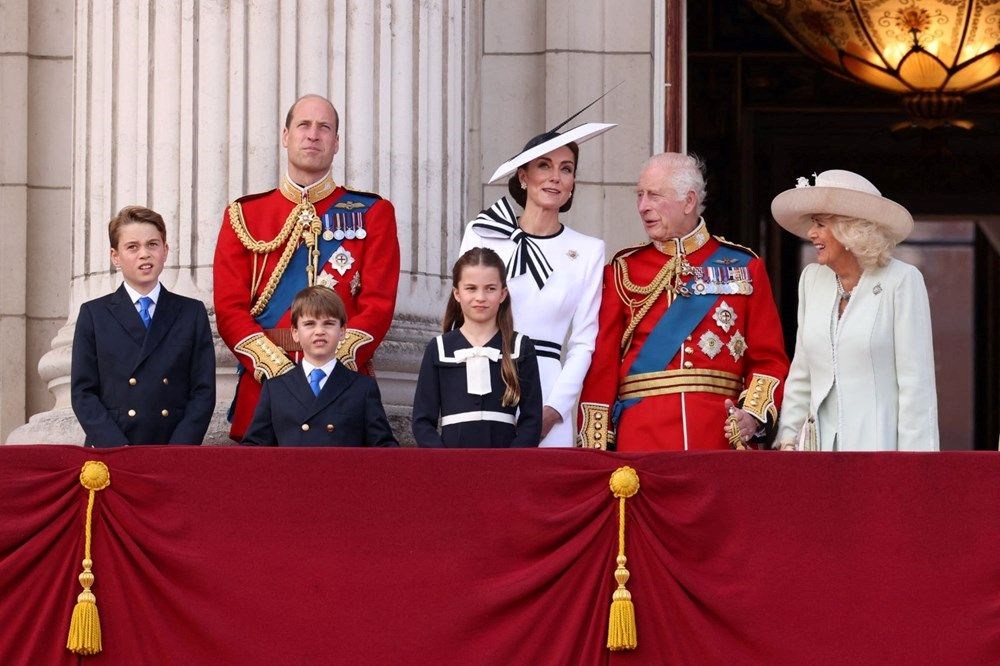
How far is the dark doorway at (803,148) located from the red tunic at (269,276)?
5.86 meters

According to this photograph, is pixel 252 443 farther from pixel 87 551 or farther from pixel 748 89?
pixel 748 89

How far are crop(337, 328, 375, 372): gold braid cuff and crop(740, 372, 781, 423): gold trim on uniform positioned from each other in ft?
4.17

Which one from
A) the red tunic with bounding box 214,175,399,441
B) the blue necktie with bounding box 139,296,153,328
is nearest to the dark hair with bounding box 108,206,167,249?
the blue necktie with bounding box 139,296,153,328

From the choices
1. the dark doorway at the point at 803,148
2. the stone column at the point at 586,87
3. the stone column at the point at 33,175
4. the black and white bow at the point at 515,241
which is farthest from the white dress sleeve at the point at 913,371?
the dark doorway at the point at 803,148

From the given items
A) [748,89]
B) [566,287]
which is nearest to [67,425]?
[566,287]

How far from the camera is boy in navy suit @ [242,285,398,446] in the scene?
712 centimetres

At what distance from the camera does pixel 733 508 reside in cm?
646

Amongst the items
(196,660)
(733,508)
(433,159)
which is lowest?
(196,660)

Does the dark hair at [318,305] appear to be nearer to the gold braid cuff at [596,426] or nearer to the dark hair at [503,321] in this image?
the dark hair at [503,321]

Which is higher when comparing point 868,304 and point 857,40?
point 857,40

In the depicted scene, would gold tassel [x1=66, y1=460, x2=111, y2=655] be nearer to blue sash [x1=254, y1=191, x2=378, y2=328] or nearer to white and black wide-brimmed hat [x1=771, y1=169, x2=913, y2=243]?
blue sash [x1=254, y1=191, x2=378, y2=328]

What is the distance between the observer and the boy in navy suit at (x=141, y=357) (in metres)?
7.27

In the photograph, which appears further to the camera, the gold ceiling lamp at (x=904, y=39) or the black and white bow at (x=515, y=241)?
the gold ceiling lamp at (x=904, y=39)

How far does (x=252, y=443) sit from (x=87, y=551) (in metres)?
0.89
